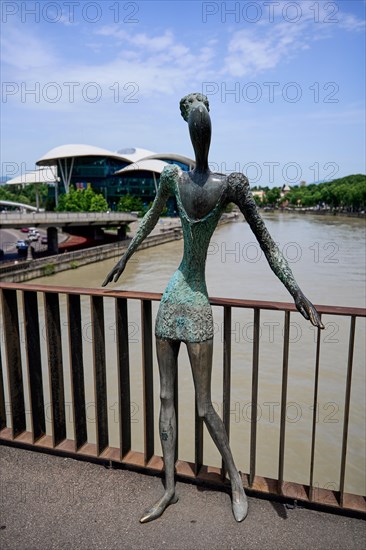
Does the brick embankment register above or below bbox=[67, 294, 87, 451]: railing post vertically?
below

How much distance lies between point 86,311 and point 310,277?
1185 cm

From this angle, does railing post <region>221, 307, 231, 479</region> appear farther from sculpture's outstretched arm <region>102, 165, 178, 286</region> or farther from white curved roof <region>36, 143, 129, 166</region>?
white curved roof <region>36, 143, 129, 166</region>

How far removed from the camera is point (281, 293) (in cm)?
1788

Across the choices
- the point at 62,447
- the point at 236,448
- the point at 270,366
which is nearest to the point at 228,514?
the point at 62,447

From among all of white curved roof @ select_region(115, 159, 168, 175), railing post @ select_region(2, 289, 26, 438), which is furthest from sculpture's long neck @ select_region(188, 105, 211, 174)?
white curved roof @ select_region(115, 159, 168, 175)

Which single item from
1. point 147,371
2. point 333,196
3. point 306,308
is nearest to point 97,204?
point 147,371

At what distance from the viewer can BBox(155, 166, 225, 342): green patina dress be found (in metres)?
2.10

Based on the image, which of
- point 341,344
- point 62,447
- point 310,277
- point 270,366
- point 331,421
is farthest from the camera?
point 310,277

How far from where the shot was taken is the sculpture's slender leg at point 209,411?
2.14 metres

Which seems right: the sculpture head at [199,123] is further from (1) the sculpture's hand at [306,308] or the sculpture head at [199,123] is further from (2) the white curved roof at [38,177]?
(2) the white curved roof at [38,177]

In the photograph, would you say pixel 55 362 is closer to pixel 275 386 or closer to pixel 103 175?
pixel 275 386

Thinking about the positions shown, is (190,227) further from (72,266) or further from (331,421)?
(72,266)

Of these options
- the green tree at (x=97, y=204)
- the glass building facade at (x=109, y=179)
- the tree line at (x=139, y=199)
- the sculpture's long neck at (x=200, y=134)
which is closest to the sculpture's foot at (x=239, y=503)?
the sculpture's long neck at (x=200, y=134)

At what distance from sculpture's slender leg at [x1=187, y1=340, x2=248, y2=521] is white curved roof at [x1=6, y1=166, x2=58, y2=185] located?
68123 mm
